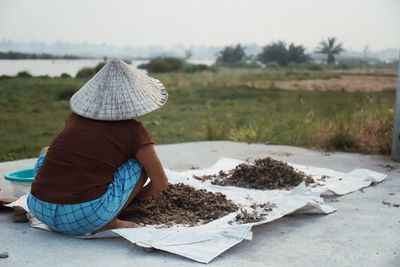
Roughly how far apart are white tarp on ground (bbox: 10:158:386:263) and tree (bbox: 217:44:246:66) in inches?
502

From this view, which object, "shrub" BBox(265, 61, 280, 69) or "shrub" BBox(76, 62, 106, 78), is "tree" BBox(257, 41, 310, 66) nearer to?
"shrub" BBox(265, 61, 280, 69)

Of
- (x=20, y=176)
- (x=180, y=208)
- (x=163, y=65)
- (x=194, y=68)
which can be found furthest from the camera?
(x=194, y=68)

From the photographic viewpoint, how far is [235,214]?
411cm

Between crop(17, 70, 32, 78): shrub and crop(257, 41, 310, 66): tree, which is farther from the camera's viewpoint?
crop(257, 41, 310, 66): tree

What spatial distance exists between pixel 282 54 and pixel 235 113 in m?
4.76

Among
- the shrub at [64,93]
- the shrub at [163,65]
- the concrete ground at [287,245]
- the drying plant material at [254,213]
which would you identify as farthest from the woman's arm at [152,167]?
the shrub at [163,65]

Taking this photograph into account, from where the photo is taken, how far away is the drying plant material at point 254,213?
3953mm

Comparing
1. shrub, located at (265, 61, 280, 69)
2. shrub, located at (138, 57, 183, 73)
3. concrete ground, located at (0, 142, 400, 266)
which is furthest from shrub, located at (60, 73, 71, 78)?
shrub, located at (265, 61, 280, 69)

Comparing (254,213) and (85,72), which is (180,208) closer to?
(254,213)

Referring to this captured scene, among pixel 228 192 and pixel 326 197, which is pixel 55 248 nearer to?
pixel 228 192

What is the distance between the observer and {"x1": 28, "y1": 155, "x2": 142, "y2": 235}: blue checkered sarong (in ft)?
11.6

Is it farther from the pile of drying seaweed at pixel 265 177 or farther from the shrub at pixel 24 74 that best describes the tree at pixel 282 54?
the pile of drying seaweed at pixel 265 177

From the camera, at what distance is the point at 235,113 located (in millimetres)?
13742

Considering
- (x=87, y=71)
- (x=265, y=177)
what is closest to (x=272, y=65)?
(x=87, y=71)
